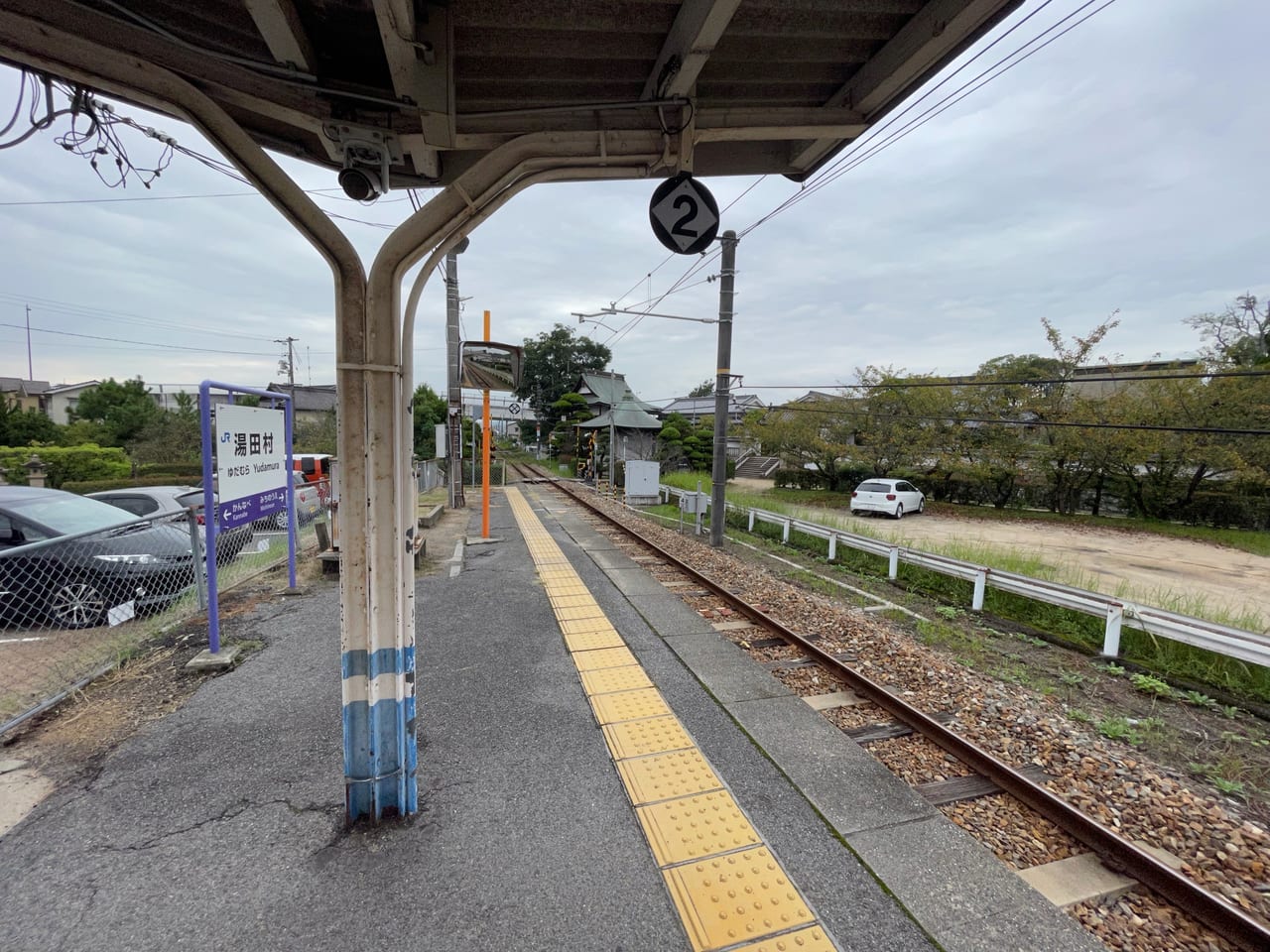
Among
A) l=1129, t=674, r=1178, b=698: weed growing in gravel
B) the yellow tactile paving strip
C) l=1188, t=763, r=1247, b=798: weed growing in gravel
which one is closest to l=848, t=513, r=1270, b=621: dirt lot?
l=1129, t=674, r=1178, b=698: weed growing in gravel

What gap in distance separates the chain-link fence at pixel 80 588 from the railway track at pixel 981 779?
4.92 meters

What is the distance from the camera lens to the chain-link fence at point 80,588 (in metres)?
3.96

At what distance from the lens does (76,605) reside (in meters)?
4.55

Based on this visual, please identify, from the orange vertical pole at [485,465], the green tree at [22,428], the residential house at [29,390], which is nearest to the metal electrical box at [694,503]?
the orange vertical pole at [485,465]

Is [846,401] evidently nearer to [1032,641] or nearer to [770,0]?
[1032,641]

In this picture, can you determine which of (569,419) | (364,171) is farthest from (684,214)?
(569,419)

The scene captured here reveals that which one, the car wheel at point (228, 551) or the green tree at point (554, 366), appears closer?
the car wheel at point (228, 551)

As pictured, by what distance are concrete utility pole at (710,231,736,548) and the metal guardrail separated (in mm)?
2758

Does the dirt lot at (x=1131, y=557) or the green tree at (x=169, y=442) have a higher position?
the green tree at (x=169, y=442)

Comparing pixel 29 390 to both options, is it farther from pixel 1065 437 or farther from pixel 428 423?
pixel 1065 437

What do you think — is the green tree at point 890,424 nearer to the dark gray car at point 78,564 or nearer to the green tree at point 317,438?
the dark gray car at point 78,564

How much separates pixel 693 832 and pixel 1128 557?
15.6 m

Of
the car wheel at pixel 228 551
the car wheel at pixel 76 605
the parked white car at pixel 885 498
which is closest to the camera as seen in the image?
the car wheel at pixel 76 605

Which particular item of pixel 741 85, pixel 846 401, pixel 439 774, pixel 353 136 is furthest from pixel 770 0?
pixel 846 401
